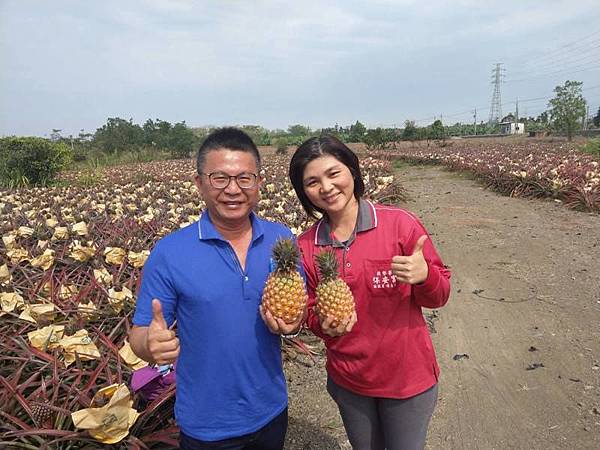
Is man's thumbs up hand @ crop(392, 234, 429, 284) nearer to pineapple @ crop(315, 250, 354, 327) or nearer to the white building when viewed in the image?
pineapple @ crop(315, 250, 354, 327)

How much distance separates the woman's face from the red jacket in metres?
0.13

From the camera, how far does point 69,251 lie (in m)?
5.01

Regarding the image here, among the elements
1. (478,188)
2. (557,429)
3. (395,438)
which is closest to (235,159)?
(395,438)

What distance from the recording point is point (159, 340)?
1643 mm

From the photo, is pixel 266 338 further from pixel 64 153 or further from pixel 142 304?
pixel 64 153

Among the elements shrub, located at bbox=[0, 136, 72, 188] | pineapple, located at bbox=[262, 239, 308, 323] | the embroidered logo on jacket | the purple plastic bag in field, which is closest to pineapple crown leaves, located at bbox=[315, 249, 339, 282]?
pineapple, located at bbox=[262, 239, 308, 323]

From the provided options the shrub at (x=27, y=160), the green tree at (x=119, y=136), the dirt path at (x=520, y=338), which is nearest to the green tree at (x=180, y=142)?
the green tree at (x=119, y=136)

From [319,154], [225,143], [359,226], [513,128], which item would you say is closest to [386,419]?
[359,226]

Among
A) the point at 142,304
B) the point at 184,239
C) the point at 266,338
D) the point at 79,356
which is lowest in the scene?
the point at 79,356

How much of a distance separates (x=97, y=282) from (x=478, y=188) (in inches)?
540

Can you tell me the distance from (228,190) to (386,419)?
1.41 m

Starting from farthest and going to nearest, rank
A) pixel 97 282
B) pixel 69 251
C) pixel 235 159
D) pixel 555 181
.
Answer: pixel 555 181
pixel 69 251
pixel 97 282
pixel 235 159

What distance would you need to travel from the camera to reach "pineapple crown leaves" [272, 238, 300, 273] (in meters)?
1.80

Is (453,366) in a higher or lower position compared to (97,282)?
lower
